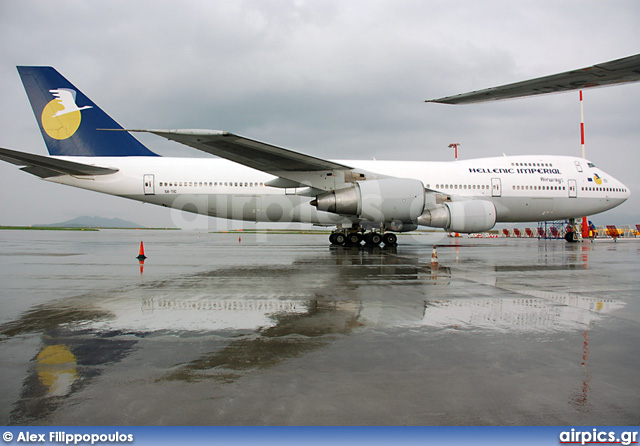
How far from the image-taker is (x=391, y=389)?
2709 millimetres

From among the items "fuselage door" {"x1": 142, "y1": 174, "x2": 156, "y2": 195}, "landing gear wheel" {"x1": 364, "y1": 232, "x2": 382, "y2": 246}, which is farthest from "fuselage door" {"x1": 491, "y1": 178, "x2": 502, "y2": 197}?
"fuselage door" {"x1": 142, "y1": 174, "x2": 156, "y2": 195}

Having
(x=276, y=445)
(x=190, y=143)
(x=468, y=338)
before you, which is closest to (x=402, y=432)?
(x=276, y=445)

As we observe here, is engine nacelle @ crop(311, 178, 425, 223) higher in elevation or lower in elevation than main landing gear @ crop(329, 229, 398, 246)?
higher

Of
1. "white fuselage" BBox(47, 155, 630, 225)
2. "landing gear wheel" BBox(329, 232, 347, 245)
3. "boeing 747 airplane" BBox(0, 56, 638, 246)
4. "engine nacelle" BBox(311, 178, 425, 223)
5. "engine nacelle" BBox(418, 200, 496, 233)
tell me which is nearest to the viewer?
"engine nacelle" BBox(311, 178, 425, 223)

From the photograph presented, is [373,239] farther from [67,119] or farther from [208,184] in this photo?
[67,119]

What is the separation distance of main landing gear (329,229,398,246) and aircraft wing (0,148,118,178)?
11440 millimetres

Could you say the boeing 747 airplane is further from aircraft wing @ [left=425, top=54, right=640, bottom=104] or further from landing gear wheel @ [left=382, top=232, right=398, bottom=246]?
aircraft wing @ [left=425, top=54, right=640, bottom=104]

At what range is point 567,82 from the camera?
761 centimetres

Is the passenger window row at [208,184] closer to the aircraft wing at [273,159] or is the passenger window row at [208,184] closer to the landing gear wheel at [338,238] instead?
the aircraft wing at [273,159]

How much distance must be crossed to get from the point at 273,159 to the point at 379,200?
401 centimetres

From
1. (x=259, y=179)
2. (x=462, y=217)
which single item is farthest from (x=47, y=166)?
(x=462, y=217)

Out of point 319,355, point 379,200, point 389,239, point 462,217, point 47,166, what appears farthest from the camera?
point 389,239

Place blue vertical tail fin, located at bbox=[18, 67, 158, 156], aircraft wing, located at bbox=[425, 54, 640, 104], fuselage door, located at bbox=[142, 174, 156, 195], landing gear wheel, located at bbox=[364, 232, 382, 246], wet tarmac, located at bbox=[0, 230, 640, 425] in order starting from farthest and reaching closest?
1. landing gear wheel, located at bbox=[364, 232, 382, 246]
2. fuselage door, located at bbox=[142, 174, 156, 195]
3. blue vertical tail fin, located at bbox=[18, 67, 158, 156]
4. aircraft wing, located at bbox=[425, 54, 640, 104]
5. wet tarmac, located at bbox=[0, 230, 640, 425]

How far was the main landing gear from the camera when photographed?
60.3 feet
